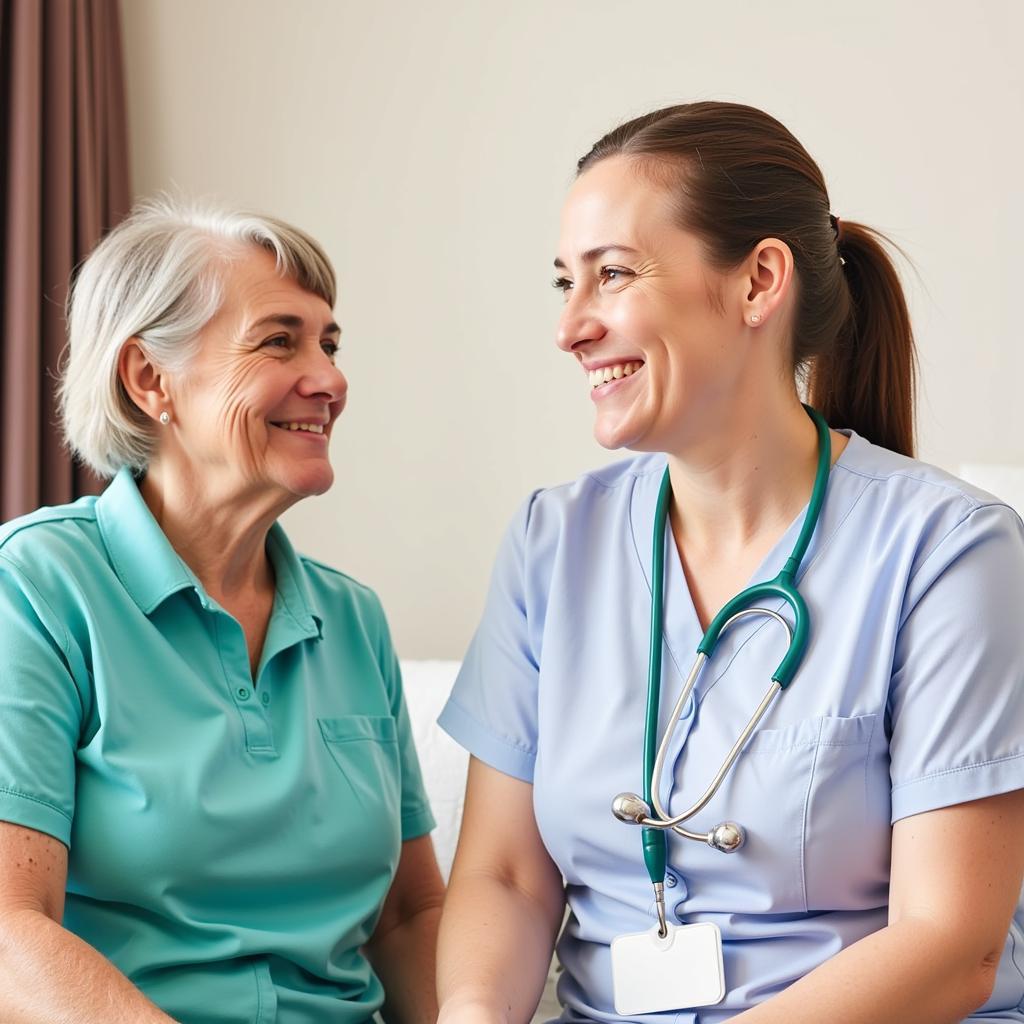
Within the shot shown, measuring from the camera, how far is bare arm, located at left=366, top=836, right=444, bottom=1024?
1.59m

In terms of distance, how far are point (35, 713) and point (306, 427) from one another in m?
0.52

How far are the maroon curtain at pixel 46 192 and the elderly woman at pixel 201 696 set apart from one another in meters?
0.96

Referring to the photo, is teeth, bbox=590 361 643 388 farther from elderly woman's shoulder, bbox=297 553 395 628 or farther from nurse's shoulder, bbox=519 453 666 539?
elderly woman's shoulder, bbox=297 553 395 628

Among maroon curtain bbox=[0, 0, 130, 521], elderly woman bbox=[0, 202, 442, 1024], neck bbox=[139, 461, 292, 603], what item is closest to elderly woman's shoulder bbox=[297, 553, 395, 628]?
elderly woman bbox=[0, 202, 442, 1024]

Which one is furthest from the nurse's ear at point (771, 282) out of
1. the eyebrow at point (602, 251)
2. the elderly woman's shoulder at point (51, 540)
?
the elderly woman's shoulder at point (51, 540)

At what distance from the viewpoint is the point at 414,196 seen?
2855 millimetres

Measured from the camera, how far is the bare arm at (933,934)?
3.85ft

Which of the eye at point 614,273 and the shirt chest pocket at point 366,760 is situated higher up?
the eye at point 614,273

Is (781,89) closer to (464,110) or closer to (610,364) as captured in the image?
(464,110)

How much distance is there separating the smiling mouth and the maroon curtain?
4.77ft

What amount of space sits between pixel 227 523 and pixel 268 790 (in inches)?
13.0

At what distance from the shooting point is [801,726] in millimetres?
1283

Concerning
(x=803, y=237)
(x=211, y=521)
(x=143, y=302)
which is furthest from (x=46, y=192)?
(x=803, y=237)

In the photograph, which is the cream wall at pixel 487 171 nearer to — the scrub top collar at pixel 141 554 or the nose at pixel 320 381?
the nose at pixel 320 381
